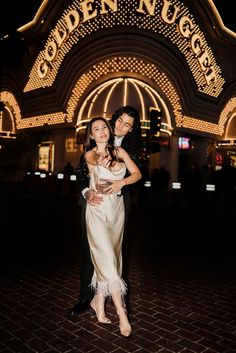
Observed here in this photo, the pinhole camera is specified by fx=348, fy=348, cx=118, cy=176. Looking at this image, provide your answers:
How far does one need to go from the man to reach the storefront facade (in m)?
11.2

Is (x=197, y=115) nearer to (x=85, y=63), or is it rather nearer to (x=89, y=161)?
(x=85, y=63)

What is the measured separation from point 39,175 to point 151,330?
52.0 feet

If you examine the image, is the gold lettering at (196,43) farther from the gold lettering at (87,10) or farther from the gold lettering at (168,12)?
the gold lettering at (87,10)

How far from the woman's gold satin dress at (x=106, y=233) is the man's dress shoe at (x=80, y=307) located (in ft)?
1.55

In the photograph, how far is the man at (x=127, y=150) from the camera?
341 cm

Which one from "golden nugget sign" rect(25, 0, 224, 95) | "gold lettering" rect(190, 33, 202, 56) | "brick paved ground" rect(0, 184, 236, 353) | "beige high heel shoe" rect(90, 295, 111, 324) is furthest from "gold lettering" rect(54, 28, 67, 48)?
"beige high heel shoe" rect(90, 295, 111, 324)

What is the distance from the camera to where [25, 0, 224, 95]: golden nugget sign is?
1723 cm

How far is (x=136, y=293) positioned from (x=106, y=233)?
1.50m

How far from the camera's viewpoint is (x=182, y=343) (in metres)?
3.02

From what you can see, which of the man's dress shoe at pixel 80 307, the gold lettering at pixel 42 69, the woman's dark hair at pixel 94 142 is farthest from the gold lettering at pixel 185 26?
the man's dress shoe at pixel 80 307

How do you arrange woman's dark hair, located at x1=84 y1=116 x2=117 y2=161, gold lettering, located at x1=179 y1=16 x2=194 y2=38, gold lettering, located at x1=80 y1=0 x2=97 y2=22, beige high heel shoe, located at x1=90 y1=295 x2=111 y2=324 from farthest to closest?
gold lettering, located at x1=179 y1=16 x2=194 y2=38, gold lettering, located at x1=80 y1=0 x2=97 y2=22, beige high heel shoe, located at x1=90 y1=295 x2=111 y2=324, woman's dark hair, located at x1=84 y1=116 x2=117 y2=161

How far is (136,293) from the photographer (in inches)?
167

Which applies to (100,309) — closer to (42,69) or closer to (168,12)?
(168,12)

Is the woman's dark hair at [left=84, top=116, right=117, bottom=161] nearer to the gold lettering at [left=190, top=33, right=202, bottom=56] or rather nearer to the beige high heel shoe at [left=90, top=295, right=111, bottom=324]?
the beige high heel shoe at [left=90, top=295, right=111, bottom=324]
